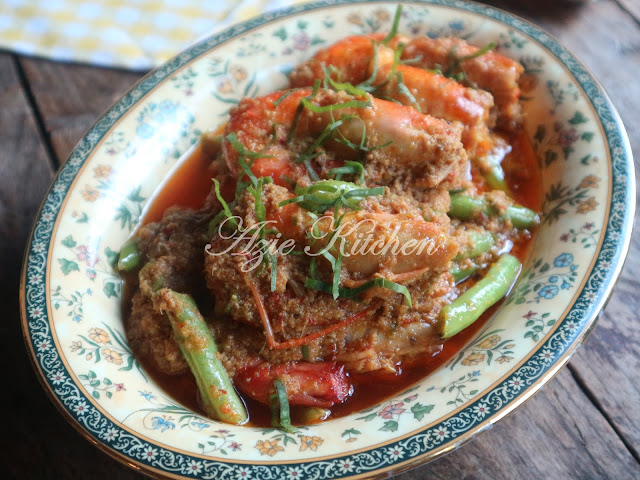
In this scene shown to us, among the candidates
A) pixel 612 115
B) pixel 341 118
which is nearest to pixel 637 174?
pixel 612 115

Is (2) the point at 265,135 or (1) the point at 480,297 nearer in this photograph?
(1) the point at 480,297

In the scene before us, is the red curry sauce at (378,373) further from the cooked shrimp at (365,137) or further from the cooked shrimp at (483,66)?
the cooked shrimp at (365,137)

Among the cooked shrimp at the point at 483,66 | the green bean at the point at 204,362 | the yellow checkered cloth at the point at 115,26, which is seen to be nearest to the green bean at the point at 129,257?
the green bean at the point at 204,362

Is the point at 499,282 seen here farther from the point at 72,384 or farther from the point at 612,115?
the point at 72,384

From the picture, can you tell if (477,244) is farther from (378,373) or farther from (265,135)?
(265,135)

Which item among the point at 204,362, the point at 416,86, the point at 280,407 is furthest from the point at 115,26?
the point at 280,407

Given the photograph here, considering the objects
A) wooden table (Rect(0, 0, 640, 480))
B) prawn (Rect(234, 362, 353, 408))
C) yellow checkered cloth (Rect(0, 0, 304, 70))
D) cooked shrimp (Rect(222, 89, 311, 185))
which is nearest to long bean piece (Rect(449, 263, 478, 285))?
wooden table (Rect(0, 0, 640, 480))
